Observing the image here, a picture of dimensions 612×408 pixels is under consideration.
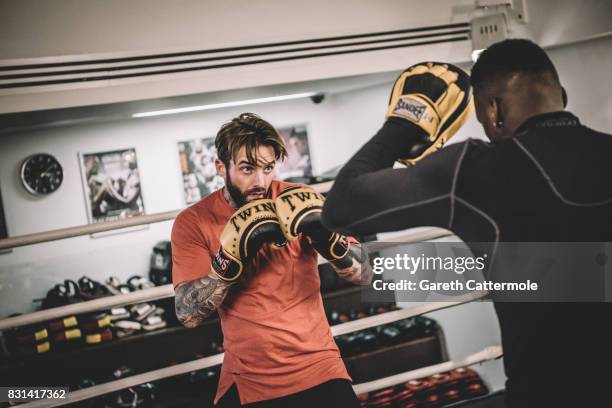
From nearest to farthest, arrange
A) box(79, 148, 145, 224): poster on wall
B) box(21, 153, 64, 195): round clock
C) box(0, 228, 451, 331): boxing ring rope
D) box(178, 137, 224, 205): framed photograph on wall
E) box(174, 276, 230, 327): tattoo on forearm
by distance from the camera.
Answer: box(174, 276, 230, 327): tattoo on forearm → box(0, 228, 451, 331): boxing ring rope → box(21, 153, 64, 195): round clock → box(79, 148, 145, 224): poster on wall → box(178, 137, 224, 205): framed photograph on wall

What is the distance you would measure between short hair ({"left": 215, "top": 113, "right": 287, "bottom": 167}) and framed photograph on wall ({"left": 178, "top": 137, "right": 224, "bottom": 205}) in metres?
3.18

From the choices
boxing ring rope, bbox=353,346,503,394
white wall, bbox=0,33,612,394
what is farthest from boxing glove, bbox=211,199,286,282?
white wall, bbox=0,33,612,394

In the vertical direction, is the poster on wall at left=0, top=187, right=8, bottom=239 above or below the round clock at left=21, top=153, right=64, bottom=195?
below

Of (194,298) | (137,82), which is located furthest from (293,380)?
(137,82)

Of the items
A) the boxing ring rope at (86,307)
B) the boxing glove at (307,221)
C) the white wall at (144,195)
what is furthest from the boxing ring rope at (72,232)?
the white wall at (144,195)

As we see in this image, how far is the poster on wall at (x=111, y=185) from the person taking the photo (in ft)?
14.8

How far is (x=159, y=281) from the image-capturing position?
169 inches

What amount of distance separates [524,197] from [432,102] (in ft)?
0.92

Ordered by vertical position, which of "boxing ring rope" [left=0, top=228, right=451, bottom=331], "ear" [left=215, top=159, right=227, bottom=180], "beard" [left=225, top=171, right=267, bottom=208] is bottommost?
"boxing ring rope" [left=0, top=228, right=451, bottom=331]

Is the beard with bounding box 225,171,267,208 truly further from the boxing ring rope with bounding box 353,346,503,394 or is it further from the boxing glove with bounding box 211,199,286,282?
the boxing ring rope with bounding box 353,346,503,394

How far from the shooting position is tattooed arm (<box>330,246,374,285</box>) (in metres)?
1.67

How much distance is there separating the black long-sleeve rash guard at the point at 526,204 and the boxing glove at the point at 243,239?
47 cm

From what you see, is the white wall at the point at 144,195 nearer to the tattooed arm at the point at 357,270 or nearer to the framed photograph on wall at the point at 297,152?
the framed photograph on wall at the point at 297,152

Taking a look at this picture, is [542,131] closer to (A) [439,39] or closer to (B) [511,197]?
(B) [511,197]
